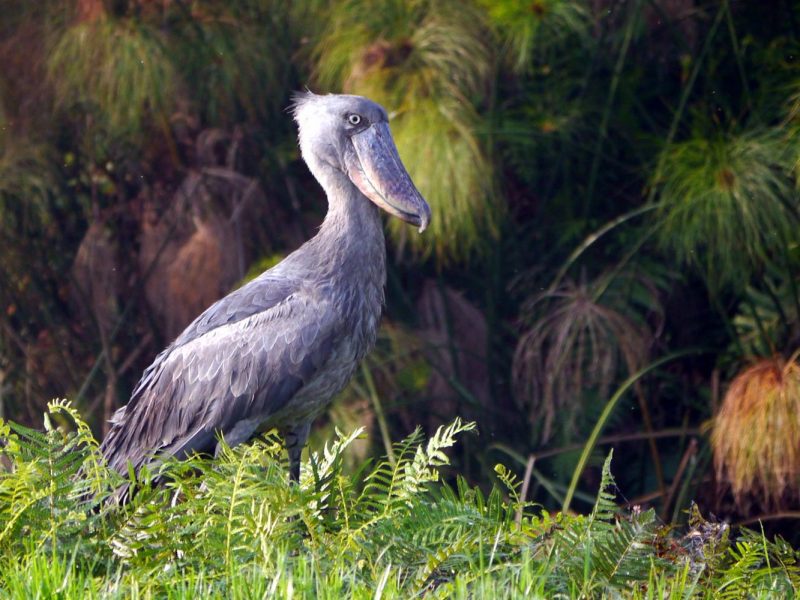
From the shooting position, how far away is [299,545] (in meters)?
2.33

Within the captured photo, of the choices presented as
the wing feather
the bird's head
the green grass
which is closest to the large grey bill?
the bird's head

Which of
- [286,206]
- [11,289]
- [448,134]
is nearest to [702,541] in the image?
[448,134]

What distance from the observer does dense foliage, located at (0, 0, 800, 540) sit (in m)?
4.50

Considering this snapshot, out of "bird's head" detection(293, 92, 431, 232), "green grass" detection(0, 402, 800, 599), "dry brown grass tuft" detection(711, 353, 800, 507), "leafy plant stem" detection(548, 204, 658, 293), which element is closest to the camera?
"green grass" detection(0, 402, 800, 599)

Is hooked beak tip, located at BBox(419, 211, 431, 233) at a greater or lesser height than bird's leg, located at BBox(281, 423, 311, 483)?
greater

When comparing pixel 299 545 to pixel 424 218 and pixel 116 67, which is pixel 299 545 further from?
pixel 116 67

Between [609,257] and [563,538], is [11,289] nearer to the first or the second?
[609,257]

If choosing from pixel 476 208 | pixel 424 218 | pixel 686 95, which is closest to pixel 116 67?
pixel 476 208

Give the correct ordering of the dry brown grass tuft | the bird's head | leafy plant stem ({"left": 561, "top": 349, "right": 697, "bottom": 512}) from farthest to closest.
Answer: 1. the dry brown grass tuft
2. leafy plant stem ({"left": 561, "top": 349, "right": 697, "bottom": 512})
3. the bird's head

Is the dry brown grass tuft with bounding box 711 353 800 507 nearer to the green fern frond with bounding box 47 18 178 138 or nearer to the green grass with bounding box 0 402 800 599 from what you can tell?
the green grass with bounding box 0 402 800 599

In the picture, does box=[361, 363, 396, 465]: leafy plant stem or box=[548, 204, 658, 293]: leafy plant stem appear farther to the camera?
box=[361, 363, 396, 465]: leafy plant stem

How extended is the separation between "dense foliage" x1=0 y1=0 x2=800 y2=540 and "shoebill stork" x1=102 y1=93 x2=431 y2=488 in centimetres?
94

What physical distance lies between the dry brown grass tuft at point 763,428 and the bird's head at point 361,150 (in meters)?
1.37

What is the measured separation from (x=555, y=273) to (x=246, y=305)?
2.03 m
